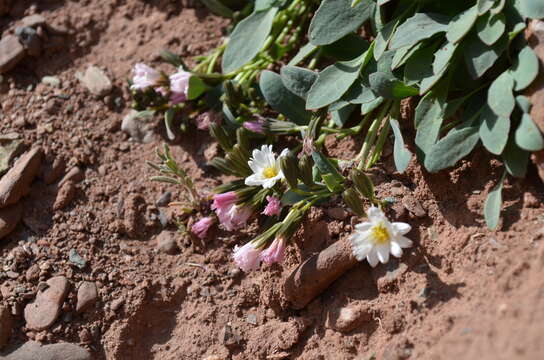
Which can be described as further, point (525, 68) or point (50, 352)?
point (50, 352)

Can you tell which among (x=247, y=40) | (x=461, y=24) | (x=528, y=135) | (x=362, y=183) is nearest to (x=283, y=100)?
(x=247, y=40)

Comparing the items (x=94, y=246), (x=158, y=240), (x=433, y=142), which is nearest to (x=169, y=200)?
(x=158, y=240)

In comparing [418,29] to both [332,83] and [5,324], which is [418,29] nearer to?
[332,83]

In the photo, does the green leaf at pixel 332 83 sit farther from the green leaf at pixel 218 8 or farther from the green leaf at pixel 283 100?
the green leaf at pixel 218 8

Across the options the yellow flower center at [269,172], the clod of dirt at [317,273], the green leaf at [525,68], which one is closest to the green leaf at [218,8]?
the yellow flower center at [269,172]

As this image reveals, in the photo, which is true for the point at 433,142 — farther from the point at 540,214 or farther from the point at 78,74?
the point at 78,74
